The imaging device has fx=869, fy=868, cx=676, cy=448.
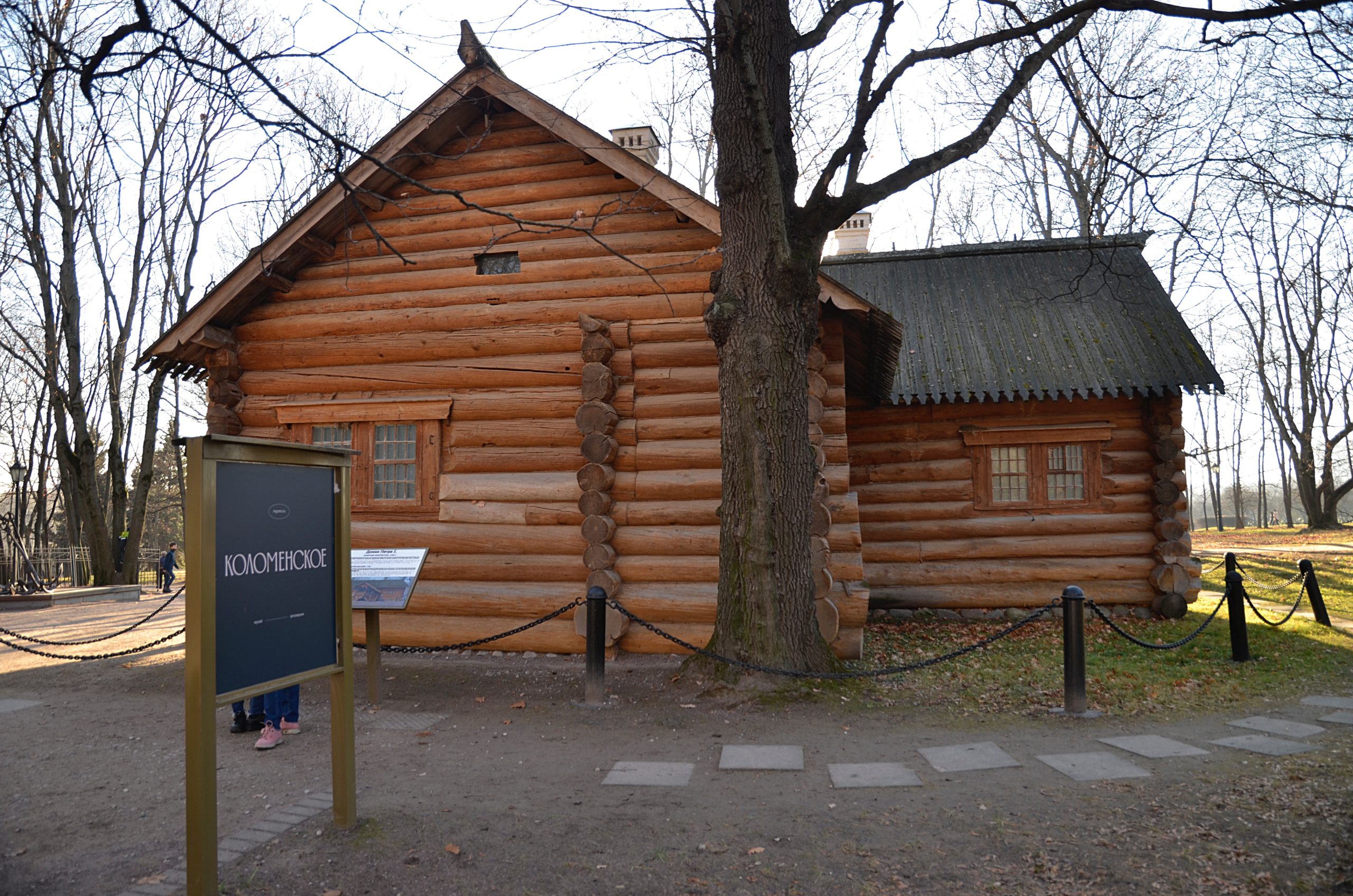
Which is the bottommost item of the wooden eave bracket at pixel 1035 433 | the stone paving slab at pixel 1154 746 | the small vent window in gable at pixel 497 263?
the stone paving slab at pixel 1154 746

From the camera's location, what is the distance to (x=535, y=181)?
10875 mm

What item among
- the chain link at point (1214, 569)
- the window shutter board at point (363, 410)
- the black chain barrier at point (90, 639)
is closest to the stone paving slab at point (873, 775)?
the black chain barrier at point (90, 639)

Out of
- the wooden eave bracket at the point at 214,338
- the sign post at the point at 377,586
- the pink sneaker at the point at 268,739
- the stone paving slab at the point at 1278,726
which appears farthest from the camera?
the wooden eave bracket at the point at 214,338

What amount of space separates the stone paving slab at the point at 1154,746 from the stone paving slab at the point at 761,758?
2.37 meters

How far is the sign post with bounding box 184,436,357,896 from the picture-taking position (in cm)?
400

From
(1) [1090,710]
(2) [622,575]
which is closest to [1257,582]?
(1) [1090,710]

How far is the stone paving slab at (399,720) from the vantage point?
24.3 ft

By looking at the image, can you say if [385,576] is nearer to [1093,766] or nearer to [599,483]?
[599,483]

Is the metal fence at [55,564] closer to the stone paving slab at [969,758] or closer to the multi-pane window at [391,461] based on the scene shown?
the multi-pane window at [391,461]

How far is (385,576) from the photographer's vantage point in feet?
28.6

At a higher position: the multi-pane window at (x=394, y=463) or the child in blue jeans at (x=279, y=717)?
the multi-pane window at (x=394, y=463)

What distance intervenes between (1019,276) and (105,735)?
49.6 feet

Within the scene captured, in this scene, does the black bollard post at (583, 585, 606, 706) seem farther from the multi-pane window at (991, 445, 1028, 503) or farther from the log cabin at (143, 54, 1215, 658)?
the multi-pane window at (991, 445, 1028, 503)

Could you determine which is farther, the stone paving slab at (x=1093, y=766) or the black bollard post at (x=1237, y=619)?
the black bollard post at (x=1237, y=619)
